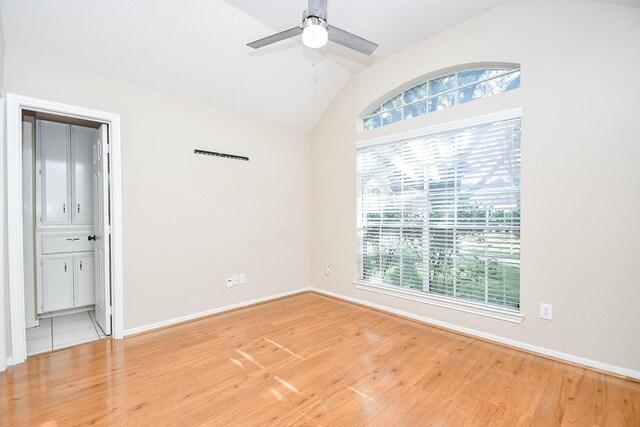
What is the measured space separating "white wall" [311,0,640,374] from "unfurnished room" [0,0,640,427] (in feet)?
0.05

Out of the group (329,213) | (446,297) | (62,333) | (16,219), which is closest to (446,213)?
(446,297)

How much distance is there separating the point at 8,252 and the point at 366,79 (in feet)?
13.7

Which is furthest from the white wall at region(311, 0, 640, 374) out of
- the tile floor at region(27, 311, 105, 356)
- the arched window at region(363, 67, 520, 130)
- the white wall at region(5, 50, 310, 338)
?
the tile floor at region(27, 311, 105, 356)

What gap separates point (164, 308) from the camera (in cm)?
331

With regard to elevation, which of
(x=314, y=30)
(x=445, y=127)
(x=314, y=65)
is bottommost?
(x=445, y=127)

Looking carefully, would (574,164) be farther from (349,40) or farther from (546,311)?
(349,40)

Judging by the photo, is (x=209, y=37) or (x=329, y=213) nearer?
(x=209, y=37)

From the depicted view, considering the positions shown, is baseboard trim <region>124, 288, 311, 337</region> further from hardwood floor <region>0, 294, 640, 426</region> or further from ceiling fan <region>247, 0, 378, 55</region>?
ceiling fan <region>247, 0, 378, 55</region>

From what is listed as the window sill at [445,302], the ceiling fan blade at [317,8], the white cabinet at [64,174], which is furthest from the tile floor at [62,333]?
the ceiling fan blade at [317,8]

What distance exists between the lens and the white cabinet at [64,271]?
361 centimetres

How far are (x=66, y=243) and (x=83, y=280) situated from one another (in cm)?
52

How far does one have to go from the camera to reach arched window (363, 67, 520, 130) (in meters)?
2.95

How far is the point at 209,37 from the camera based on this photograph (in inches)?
118

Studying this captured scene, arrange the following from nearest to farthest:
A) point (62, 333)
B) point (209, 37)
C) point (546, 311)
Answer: point (546, 311), point (209, 37), point (62, 333)
